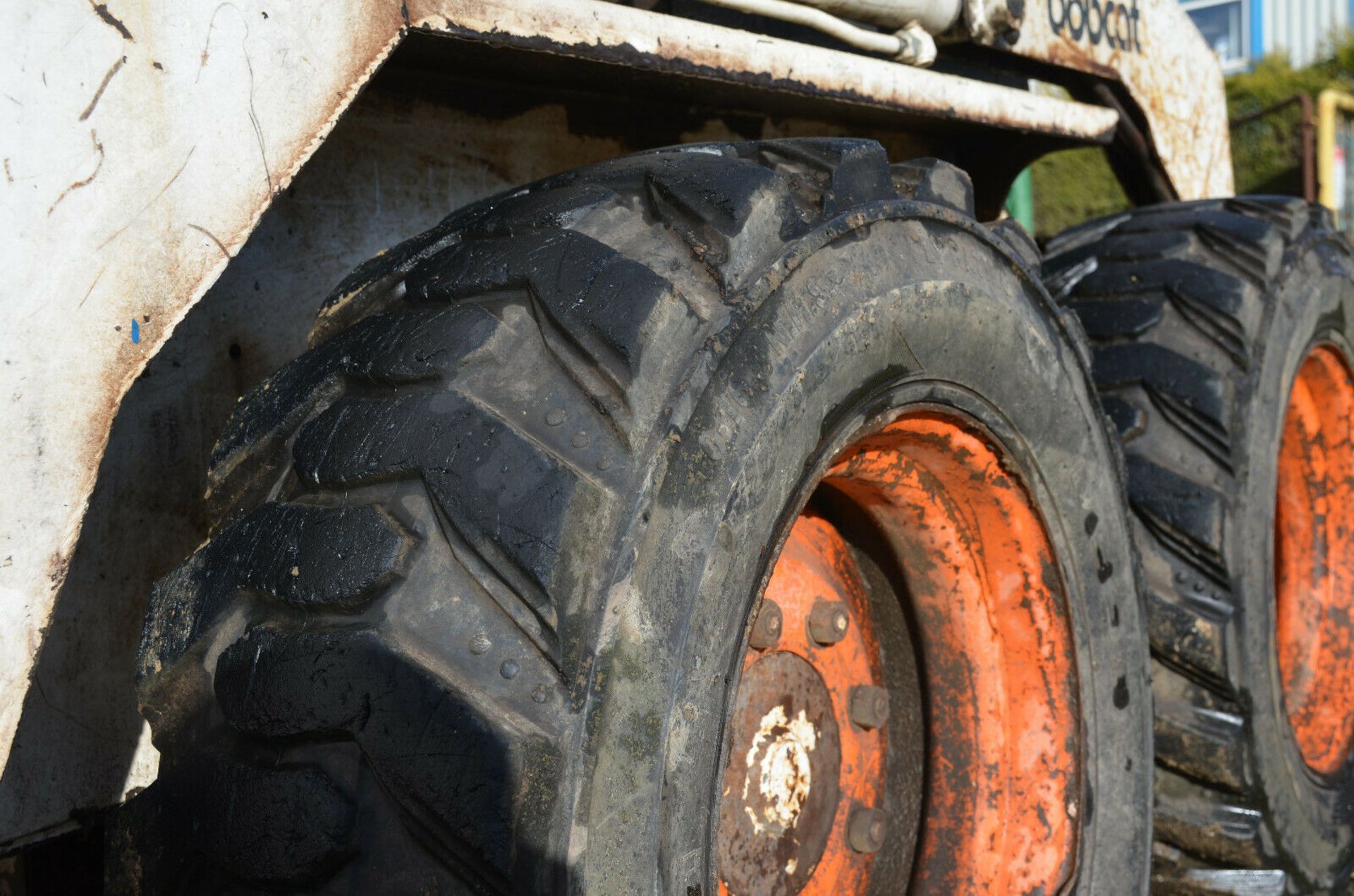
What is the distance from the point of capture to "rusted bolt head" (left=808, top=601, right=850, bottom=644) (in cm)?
→ 148

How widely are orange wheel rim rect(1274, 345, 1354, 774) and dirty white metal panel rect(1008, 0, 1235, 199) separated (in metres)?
0.49

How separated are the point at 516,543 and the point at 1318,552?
204 centimetres

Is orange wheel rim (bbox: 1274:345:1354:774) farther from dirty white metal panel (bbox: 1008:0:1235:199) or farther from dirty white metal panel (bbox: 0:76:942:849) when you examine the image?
dirty white metal panel (bbox: 0:76:942:849)

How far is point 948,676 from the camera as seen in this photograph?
158 centimetres

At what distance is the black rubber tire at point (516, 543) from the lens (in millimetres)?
901

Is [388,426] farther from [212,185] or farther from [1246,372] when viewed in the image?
[1246,372]

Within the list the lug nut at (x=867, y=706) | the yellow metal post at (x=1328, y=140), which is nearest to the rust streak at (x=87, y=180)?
the lug nut at (x=867, y=706)

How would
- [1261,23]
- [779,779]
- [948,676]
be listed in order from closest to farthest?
[779,779] → [948,676] → [1261,23]

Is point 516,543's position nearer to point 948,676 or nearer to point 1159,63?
point 948,676

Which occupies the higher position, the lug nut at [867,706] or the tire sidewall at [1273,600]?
the tire sidewall at [1273,600]

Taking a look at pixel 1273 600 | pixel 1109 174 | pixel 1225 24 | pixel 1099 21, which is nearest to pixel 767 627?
pixel 1273 600

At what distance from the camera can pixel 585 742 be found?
0.91 metres

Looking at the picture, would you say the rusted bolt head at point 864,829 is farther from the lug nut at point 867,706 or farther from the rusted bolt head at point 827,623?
the rusted bolt head at point 827,623

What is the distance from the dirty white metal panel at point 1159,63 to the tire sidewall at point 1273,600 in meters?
0.46
